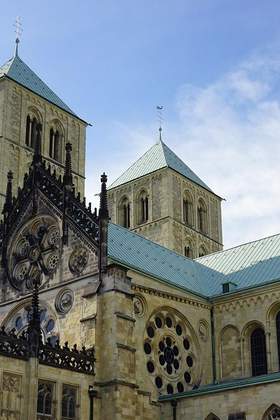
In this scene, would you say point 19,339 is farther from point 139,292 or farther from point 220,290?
point 220,290

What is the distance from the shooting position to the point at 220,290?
4662cm

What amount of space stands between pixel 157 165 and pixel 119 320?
37.1m

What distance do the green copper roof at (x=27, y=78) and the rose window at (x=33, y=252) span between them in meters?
27.0

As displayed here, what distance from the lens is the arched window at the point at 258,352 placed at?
41.8 m

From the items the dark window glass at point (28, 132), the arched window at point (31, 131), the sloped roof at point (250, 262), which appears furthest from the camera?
the arched window at point (31, 131)

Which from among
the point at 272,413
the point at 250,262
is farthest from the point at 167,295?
the point at 272,413

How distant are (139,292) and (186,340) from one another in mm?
4972

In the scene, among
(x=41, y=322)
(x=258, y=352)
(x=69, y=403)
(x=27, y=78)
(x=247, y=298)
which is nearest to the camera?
(x=69, y=403)

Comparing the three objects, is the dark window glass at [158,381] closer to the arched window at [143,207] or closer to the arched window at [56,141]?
the arched window at [143,207]

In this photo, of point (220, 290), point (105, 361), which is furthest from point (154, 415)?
point (220, 290)

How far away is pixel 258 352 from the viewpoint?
139ft

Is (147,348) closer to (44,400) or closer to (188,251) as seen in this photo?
(44,400)

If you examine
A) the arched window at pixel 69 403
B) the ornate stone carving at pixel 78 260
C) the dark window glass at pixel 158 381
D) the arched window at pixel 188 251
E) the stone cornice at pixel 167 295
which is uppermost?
the arched window at pixel 188 251

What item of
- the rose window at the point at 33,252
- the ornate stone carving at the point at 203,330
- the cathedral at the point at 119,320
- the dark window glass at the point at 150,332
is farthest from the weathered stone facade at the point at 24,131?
the dark window glass at the point at 150,332
